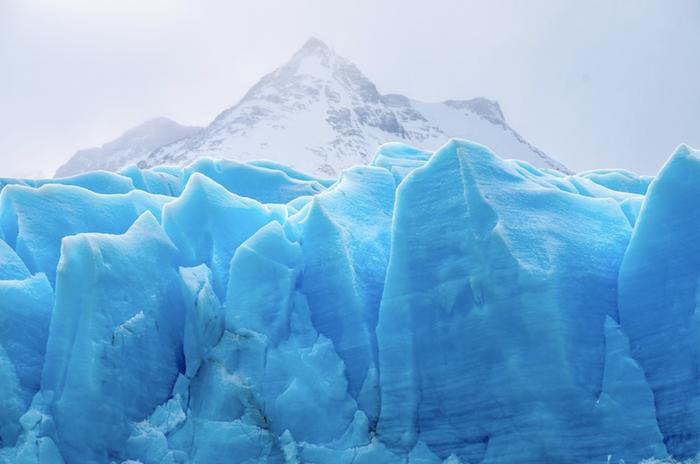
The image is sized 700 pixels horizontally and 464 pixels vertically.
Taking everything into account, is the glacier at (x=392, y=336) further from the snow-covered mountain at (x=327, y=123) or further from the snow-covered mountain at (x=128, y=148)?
the snow-covered mountain at (x=128, y=148)

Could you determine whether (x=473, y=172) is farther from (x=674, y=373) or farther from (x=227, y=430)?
(x=227, y=430)

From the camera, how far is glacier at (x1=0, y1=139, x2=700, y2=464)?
7.20m

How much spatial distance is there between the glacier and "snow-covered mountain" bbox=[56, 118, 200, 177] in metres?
120

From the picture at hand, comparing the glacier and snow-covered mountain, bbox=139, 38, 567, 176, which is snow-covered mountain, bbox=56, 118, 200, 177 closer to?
snow-covered mountain, bbox=139, 38, 567, 176

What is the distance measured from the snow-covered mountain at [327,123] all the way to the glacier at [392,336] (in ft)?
318

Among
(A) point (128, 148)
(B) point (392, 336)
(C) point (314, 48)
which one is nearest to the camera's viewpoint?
(B) point (392, 336)

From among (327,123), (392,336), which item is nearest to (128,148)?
(327,123)

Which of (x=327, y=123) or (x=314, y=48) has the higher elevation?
(x=314, y=48)

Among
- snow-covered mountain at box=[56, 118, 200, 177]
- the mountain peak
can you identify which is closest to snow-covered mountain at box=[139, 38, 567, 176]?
the mountain peak

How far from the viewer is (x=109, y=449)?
738 cm

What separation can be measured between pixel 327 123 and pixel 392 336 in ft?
410

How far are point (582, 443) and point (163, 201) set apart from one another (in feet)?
23.1

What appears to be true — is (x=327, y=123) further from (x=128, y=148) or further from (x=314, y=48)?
(x=128, y=148)

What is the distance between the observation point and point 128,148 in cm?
12838
